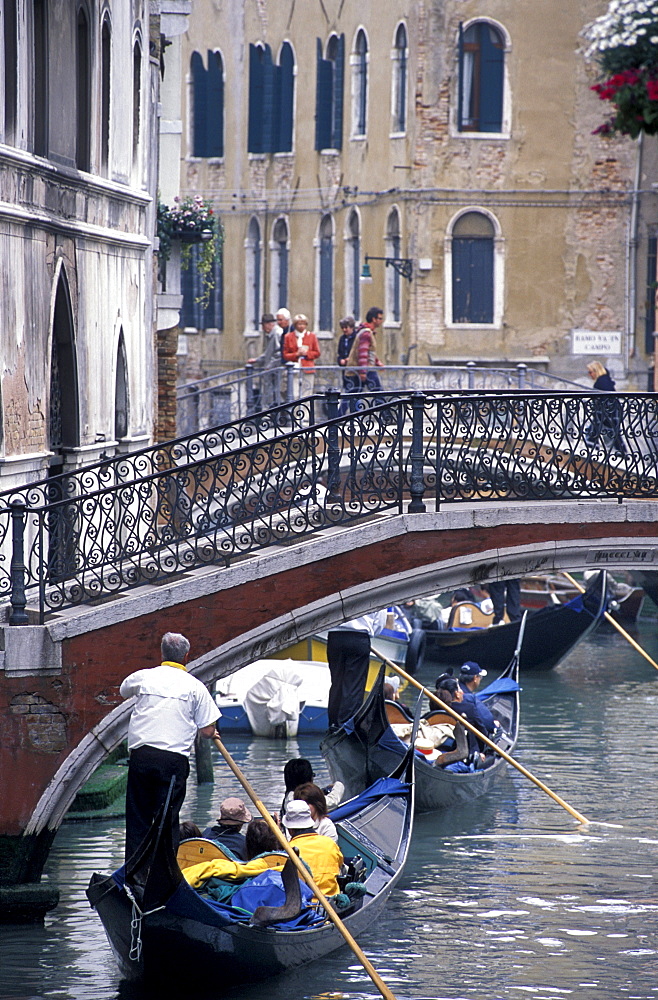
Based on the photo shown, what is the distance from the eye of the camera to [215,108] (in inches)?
1098

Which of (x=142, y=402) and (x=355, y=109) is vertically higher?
(x=355, y=109)

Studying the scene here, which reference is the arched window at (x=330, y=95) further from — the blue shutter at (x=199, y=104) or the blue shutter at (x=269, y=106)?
the blue shutter at (x=199, y=104)

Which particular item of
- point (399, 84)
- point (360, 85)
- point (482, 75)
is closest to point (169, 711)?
point (482, 75)

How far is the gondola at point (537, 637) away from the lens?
770 inches

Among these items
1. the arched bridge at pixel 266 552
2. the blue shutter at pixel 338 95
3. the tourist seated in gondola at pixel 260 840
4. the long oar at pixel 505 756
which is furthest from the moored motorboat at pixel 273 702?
the blue shutter at pixel 338 95

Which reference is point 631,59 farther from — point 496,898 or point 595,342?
point 595,342

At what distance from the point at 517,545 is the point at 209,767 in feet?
15.4

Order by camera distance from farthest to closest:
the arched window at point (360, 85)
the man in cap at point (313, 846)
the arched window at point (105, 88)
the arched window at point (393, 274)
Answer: the arched window at point (360, 85)
the arched window at point (393, 274)
the arched window at point (105, 88)
the man in cap at point (313, 846)

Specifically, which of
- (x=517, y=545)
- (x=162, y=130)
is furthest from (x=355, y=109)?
(x=517, y=545)

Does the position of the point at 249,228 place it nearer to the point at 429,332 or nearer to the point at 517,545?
the point at 429,332

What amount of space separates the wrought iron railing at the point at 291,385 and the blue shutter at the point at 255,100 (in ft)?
24.2

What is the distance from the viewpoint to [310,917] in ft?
29.2

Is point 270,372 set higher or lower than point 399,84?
lower

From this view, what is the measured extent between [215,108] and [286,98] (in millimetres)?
2059
